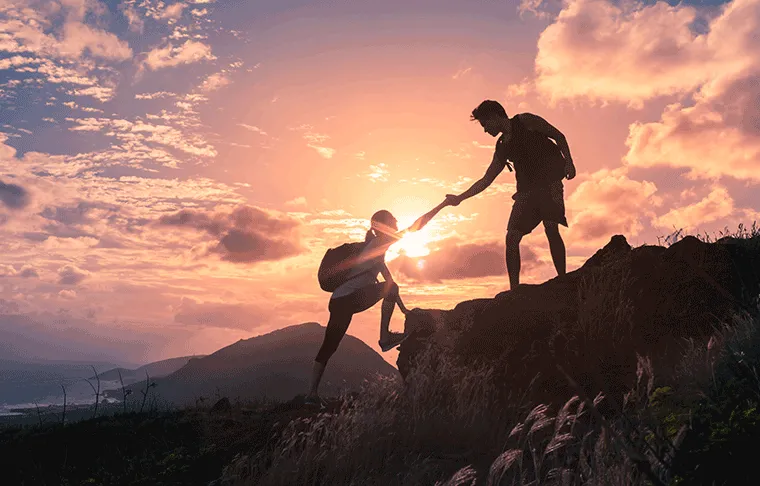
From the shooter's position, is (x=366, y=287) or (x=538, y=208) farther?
(x=366, y=287)

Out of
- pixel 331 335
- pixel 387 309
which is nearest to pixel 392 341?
pixel 387 309

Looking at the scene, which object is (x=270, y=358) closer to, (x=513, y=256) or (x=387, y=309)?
(x=387, y=309)

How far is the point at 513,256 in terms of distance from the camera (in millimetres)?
8586

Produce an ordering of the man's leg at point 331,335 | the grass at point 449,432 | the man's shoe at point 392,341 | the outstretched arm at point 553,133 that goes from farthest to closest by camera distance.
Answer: the man's shoe at point 392,341 < the man's leg at point 331,335 < the outstretched arm at point 553,133 < the grass at point 449,432

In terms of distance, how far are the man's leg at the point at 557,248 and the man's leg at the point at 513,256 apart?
38cm

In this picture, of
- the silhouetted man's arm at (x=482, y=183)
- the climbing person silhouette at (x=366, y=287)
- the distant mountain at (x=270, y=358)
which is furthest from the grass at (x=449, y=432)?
the distant mountain at (x=270, y=358)

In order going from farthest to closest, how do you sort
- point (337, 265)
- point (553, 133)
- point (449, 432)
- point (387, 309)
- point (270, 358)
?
point (270, 358) < point (387, 309) < point (337, 265) < point (553, 133) < point (449, 432)

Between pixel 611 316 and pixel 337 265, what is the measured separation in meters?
3.47

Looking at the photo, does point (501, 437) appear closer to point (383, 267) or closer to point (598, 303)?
point (598, 303)

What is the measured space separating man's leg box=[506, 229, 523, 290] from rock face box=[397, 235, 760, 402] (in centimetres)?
42

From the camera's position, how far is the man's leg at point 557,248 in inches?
327

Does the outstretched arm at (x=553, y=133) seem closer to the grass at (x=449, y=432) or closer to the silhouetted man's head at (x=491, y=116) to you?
the silhouetted man's head at (x=491, y=116)

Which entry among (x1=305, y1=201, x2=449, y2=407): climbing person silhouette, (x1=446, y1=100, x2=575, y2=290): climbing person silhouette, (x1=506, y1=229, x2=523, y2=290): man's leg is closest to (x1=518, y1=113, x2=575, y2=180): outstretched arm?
(x1=446, y1=100, x2=575, y2=290): climbing person silhouette

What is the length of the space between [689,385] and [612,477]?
6.92 feet
